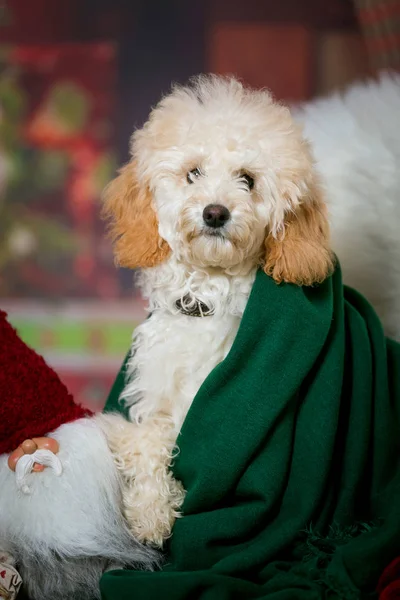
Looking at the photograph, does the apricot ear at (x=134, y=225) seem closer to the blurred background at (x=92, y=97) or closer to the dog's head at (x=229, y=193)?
the dog's head at (x=229, y=193)

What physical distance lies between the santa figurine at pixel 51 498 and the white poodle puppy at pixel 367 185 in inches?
31.4

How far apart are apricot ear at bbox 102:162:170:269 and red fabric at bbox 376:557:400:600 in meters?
0.67

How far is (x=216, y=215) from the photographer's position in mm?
1291

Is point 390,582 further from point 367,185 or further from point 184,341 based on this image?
point 367,185

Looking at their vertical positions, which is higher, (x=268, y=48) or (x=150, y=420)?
(x=268, y=48)

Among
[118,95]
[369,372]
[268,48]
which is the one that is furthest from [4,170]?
[369,372]

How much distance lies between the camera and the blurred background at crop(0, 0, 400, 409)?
3.46 metres

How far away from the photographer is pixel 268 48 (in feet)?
11.3

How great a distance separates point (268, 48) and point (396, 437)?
→ 7.96 ft

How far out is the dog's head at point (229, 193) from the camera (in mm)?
1323

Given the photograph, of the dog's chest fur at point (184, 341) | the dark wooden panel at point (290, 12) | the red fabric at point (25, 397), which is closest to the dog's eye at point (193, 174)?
the dog's chest fur at point (184, 341)

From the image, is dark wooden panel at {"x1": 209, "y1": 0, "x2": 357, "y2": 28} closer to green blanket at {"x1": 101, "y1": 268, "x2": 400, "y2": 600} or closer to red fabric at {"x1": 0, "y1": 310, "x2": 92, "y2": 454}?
green blanket at {"x1": 101, "y1": 268, "x2": 400, "y2": 600}

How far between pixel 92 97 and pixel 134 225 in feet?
7.77

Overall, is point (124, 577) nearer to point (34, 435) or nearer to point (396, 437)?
point (34, 435)
